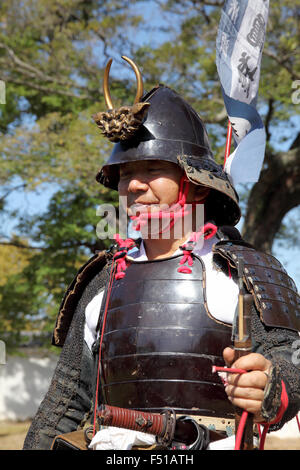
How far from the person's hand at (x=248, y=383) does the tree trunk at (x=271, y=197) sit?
8969mm

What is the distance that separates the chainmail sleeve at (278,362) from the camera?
201cm

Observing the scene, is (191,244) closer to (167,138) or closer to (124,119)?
(167,138)

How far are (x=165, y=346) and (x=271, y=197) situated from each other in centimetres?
901

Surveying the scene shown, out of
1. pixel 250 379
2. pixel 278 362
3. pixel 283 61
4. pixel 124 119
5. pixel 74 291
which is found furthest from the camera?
pixel 283 61

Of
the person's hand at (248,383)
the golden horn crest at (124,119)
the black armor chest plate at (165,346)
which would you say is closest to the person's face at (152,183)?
the golden horn crest at (124,119)

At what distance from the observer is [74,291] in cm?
313

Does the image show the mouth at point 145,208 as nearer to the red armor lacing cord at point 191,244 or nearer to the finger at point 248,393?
the red armor lacing cord at point 191,244

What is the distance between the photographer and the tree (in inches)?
411

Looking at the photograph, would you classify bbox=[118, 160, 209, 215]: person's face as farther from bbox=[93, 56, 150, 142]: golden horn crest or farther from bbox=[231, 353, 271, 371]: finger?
bbox=[231, 353, 271, 371]: finger

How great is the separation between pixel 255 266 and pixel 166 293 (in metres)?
0.42

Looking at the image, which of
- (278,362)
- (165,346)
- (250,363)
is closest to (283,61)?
(165,346)

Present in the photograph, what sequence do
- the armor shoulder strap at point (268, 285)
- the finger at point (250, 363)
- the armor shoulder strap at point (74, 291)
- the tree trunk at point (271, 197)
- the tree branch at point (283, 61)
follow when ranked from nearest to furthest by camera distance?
the finger at point (250, 363) → the armor shoulder strap at point (268, 285) → the armor shoulder strap at point (74, 291) → the tree branch at point (283, 61) → the tree trunk at point (271, 197)

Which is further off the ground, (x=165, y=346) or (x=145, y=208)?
(x=145, y=208)

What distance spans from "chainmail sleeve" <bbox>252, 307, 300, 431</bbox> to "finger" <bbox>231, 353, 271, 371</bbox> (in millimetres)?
63
